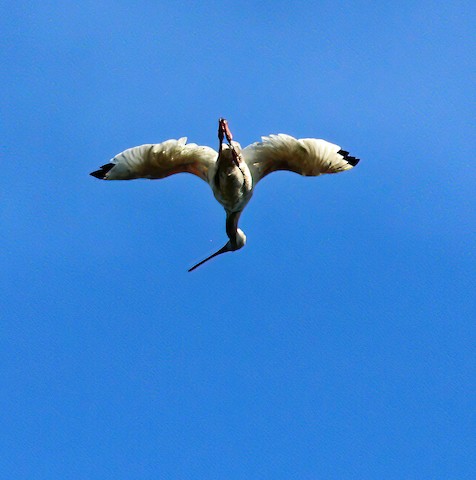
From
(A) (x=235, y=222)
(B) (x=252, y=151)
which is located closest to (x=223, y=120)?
(B) (x=252, y=151)

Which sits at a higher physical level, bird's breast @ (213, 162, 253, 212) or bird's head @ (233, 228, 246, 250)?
bird's head @ (233, 228, 246, 250)

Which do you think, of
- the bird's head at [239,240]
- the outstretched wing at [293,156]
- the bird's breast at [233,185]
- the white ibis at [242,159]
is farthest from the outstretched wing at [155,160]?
the bird's head at [239,240]

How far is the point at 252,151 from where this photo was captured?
Result: 91.8 ft

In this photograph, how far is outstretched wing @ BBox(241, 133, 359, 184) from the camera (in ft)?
91.5

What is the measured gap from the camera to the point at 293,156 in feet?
92.1

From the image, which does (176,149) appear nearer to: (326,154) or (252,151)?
(252,151)

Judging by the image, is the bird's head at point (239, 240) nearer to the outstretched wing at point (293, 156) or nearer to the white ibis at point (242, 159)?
the white ibis at point (242, 159)

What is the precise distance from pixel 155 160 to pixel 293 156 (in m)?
3.49

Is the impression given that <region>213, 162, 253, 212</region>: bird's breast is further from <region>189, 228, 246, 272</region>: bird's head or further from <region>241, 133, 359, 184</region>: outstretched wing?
<region>189, 228, 246, 272</region>: bird's head

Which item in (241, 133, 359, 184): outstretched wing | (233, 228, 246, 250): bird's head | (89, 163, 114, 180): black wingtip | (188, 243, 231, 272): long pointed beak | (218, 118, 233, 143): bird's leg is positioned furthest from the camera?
(188, 243, 231, 272): long pointed beak

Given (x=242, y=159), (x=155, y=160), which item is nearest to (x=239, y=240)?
(x=242, y=159)

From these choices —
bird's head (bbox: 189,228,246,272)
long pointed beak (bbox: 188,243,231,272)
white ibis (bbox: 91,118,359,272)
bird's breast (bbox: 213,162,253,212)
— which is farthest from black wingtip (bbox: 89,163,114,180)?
long pointed beak (bbox: 188,243,231,272)

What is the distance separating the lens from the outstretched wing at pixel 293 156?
91.5ft

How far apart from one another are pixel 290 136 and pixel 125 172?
14.0 feet
